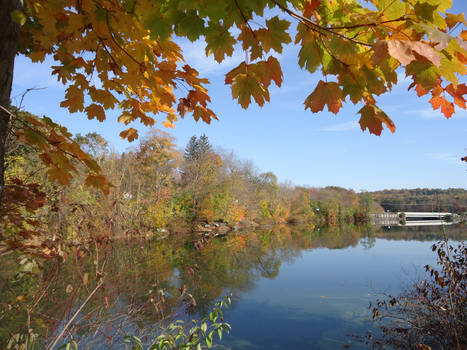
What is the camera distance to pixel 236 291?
7352 mm

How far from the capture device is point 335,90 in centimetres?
104

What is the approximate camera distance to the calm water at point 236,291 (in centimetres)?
332

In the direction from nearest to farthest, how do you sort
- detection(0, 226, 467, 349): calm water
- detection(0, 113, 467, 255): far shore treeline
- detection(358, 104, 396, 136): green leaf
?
detection(358, 104, 396, 136): green leaf → detection(0, 226, 467, 349): calm water → detection(0, 113, 467, 255): far shore treeline

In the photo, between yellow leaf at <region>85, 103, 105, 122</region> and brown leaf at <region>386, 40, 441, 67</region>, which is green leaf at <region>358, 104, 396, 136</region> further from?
yellow leaf at <region>85, 103, 105, 122</region>

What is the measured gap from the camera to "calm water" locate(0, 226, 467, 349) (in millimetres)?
3316

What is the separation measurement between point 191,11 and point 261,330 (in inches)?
Result: 224

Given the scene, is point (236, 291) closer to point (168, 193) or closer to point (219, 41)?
point (219, 41)

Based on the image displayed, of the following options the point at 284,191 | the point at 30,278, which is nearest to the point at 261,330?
the point at 30,278

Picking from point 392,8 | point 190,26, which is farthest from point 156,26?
point 392,8

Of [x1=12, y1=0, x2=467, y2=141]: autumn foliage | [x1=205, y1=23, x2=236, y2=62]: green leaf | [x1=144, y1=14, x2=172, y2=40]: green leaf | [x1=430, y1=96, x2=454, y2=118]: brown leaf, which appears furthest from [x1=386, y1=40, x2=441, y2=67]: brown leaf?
[x1=144, y1=14, x2=172, y2=40]: green leaf

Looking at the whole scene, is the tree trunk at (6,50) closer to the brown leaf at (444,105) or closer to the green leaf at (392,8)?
the green leaf at (392,8)

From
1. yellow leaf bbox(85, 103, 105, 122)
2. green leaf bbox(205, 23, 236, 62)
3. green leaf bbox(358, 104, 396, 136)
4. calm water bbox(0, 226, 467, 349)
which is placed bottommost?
calm water bbox(0, 226, 467, 349)

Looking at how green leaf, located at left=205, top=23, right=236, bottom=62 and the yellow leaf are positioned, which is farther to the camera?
the yellow leaf

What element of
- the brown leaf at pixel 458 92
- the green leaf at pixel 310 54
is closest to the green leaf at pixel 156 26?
the green leaf at pixel 310 54
